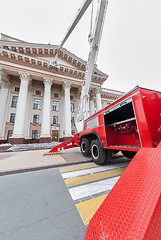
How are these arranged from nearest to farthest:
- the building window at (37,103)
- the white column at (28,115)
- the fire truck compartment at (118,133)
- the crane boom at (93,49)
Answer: the fire truck compartment at (118,133) → the crane boom at (93,49) → the white column at (28,115) → the building window at (37,103)

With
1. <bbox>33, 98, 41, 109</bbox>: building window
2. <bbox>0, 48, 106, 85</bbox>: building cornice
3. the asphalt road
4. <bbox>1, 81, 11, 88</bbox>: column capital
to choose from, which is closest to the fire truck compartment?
the asphalt road

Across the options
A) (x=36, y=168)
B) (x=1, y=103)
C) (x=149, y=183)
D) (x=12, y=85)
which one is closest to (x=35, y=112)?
(x=1, y=103)

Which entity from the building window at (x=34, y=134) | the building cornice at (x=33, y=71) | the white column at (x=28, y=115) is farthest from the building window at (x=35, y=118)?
the building cornice at (x=33, y=71)

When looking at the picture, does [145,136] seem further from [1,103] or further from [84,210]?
[1,103]

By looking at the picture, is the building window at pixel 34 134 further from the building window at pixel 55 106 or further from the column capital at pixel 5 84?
the column capital at pixel 5 84

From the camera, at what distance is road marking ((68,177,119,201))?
5.51 feet

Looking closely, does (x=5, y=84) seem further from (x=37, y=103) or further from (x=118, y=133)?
(x=118, y=133)

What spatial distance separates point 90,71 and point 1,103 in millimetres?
16294

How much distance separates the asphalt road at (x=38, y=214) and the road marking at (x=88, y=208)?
0.06 meters

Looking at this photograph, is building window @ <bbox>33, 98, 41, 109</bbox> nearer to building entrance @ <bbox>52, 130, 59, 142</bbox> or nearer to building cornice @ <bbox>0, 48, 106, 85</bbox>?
building entrance @ <bbox>52, 130, 59, 142</bbox>

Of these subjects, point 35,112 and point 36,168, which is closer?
point 36,168

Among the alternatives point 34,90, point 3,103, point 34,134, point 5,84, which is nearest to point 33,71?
point 34,90

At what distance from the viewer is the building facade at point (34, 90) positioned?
1291 cm

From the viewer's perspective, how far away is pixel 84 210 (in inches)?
52.4
